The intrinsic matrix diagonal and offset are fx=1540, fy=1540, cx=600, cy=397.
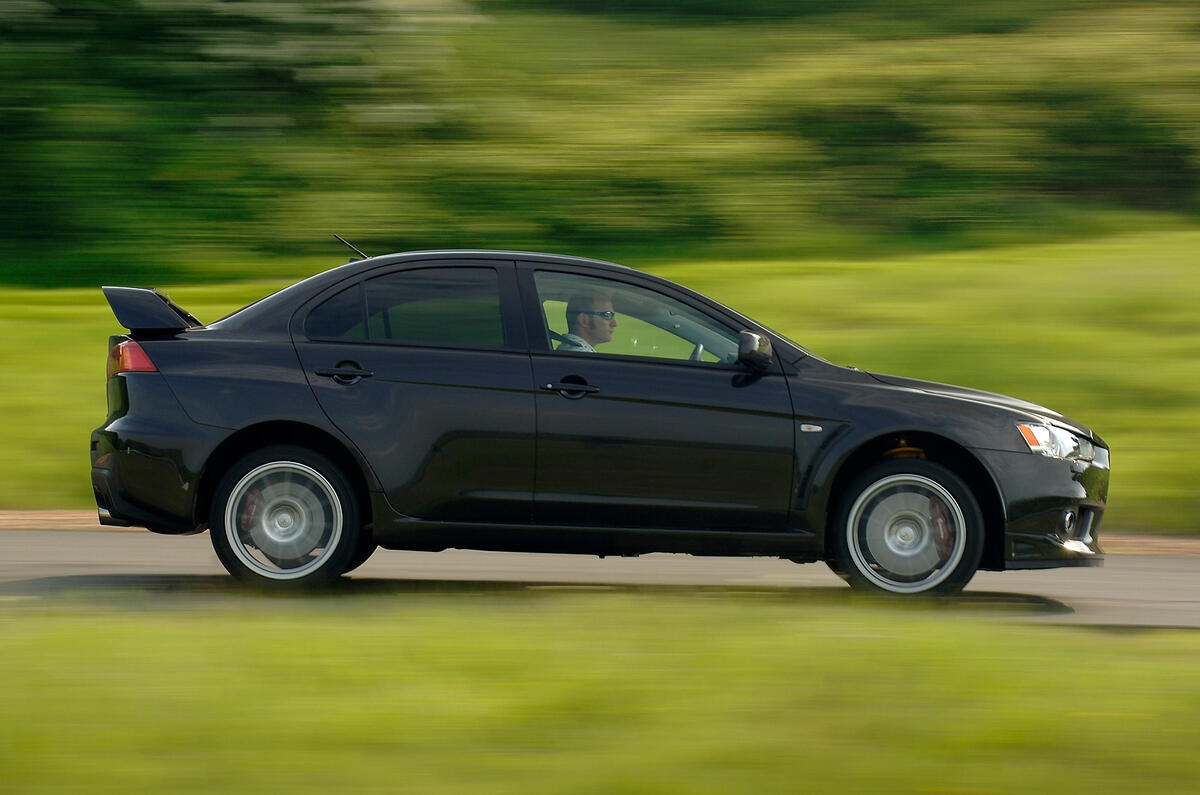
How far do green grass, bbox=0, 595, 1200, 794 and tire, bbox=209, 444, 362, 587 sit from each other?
4.61 ft

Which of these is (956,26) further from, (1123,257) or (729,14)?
(1123,257)

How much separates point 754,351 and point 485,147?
15.3 metres

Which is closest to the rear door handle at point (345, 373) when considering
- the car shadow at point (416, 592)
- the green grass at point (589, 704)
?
the car shadow at point (416, 592)

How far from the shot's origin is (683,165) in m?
21.1

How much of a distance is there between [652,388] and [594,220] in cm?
1303

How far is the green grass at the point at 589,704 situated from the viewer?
3.83 m

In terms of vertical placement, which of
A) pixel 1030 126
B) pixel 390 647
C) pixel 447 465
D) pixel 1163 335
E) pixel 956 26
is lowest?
pixel 390 647

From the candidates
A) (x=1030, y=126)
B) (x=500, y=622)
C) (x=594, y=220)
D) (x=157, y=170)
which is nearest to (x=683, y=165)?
(x=594, y=220)

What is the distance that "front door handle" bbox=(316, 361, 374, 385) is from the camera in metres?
6.90

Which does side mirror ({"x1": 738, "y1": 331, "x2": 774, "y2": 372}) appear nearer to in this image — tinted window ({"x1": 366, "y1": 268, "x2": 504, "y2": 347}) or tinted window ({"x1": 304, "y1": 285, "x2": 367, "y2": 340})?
tinted window ({"x1": 366, "y1": 268, "x2": 504, "y2": 347})

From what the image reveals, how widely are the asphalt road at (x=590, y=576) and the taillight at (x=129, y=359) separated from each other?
1.01m

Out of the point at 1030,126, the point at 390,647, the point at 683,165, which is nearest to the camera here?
the point at 390,647

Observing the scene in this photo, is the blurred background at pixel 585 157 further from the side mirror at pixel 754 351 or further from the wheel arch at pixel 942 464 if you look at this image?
the side mirror at pixel 754 351

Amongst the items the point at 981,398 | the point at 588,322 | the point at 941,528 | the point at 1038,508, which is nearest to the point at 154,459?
the point at 588,322
